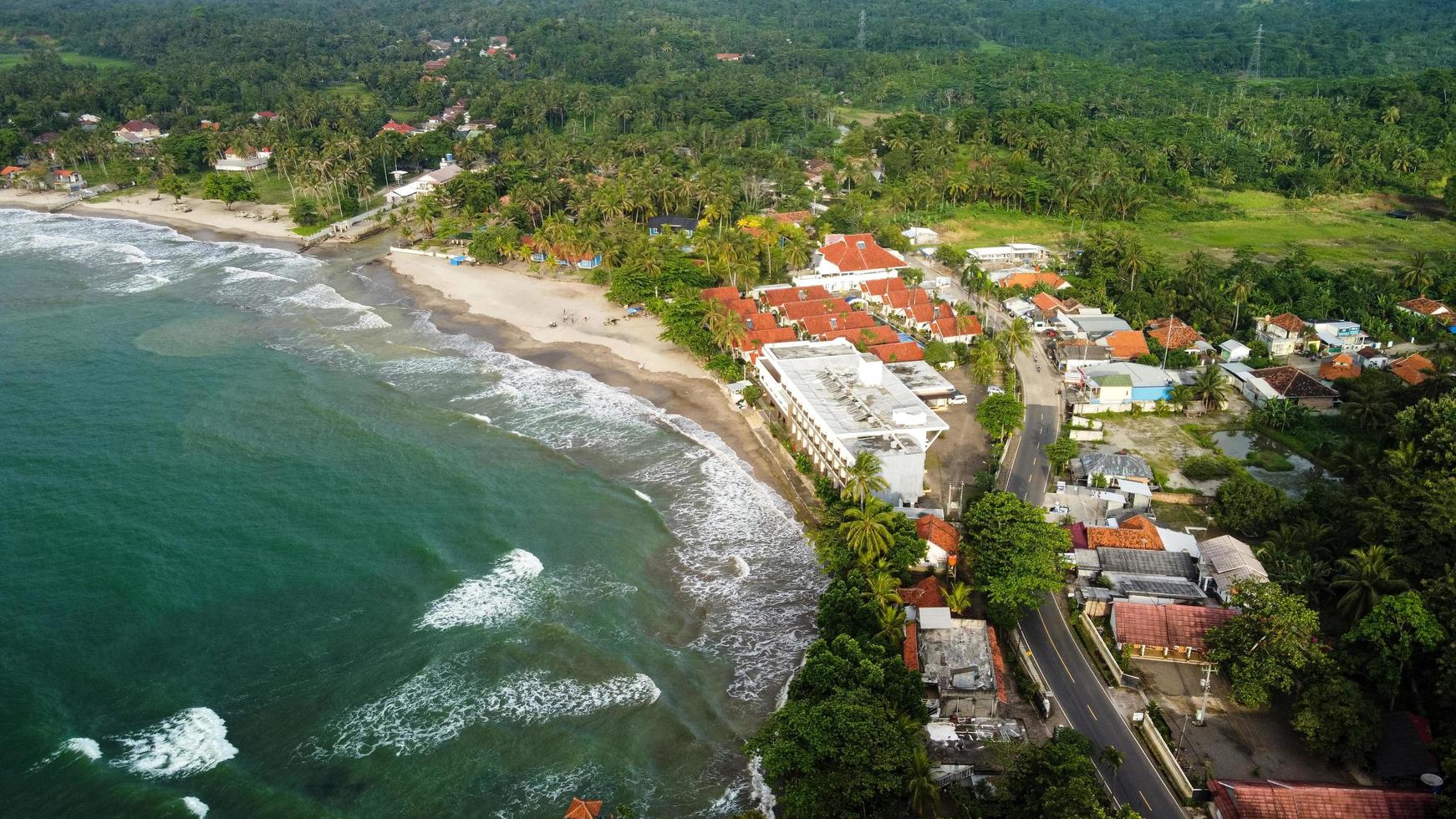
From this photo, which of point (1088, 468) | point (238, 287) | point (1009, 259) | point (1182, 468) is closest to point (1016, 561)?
point (1088, 468)

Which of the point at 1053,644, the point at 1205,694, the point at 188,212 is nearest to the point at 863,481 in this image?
the point at 1053,644

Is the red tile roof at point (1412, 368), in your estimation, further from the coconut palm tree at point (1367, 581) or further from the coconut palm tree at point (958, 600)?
the coconut palm tree at point (958, 600)

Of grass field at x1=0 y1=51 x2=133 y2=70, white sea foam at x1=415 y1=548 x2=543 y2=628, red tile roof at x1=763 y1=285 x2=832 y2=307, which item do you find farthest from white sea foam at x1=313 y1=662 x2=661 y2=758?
grass field at x1=0 y1=51 x2=133 y2=70

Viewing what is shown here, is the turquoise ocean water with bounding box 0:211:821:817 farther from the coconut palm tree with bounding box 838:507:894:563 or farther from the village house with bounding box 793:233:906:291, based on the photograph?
the village house with bounding box 793:233:906:291

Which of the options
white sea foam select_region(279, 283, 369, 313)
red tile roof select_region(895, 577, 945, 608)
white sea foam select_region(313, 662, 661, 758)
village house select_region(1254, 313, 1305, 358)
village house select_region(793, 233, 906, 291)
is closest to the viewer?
white sea foam select_region(313, 662, 661, 758)

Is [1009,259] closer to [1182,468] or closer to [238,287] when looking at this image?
[1182,468]

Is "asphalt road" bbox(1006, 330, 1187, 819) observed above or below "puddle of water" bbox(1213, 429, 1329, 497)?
above

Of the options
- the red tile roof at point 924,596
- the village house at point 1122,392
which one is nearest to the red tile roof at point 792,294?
the village house at point 1122,392

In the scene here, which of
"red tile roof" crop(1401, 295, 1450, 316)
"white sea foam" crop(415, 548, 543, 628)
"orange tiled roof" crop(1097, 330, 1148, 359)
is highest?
"white sea foam" crop(415, 548, 543, 628)
